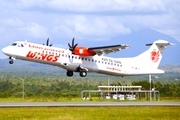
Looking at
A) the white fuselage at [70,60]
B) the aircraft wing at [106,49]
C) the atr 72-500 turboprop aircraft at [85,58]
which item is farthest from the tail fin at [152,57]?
the aircraft wing at [106,49]

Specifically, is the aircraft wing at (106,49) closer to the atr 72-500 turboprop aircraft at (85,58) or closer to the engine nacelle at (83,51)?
the atr 72-500 turboprop aircraft at (85,58)

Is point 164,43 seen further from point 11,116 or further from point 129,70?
point 11,116

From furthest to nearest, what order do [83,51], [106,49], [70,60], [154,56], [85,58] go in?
[154,56], [85,58], [106,49], [83,51], [70,60]

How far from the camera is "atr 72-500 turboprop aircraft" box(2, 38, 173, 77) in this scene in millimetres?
39938

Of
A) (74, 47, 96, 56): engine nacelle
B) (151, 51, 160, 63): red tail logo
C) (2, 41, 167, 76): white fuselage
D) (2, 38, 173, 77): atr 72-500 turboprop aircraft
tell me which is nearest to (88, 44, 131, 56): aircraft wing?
(2, 38, 173, 77): atr 72-500 turboprop aircraft

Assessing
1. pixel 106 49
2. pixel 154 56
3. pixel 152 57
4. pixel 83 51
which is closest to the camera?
pixel 83 51

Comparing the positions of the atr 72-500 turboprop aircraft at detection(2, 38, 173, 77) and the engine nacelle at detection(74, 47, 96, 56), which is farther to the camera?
the engine nacelle at detection(74, 47, 96, 56)

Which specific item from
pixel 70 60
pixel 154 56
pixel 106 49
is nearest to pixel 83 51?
pixel 70 60

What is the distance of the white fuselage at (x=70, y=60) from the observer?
39750 mm

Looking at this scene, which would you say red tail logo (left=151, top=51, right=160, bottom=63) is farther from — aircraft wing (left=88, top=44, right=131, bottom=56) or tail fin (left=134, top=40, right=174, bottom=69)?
aircraft wing (left=88, top=44, right=131, bottom=56)

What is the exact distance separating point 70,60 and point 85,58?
2701 millimetres

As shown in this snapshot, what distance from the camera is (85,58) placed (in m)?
44.9

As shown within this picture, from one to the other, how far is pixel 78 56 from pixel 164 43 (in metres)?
14.9

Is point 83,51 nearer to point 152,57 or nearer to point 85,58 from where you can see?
point 85,58
